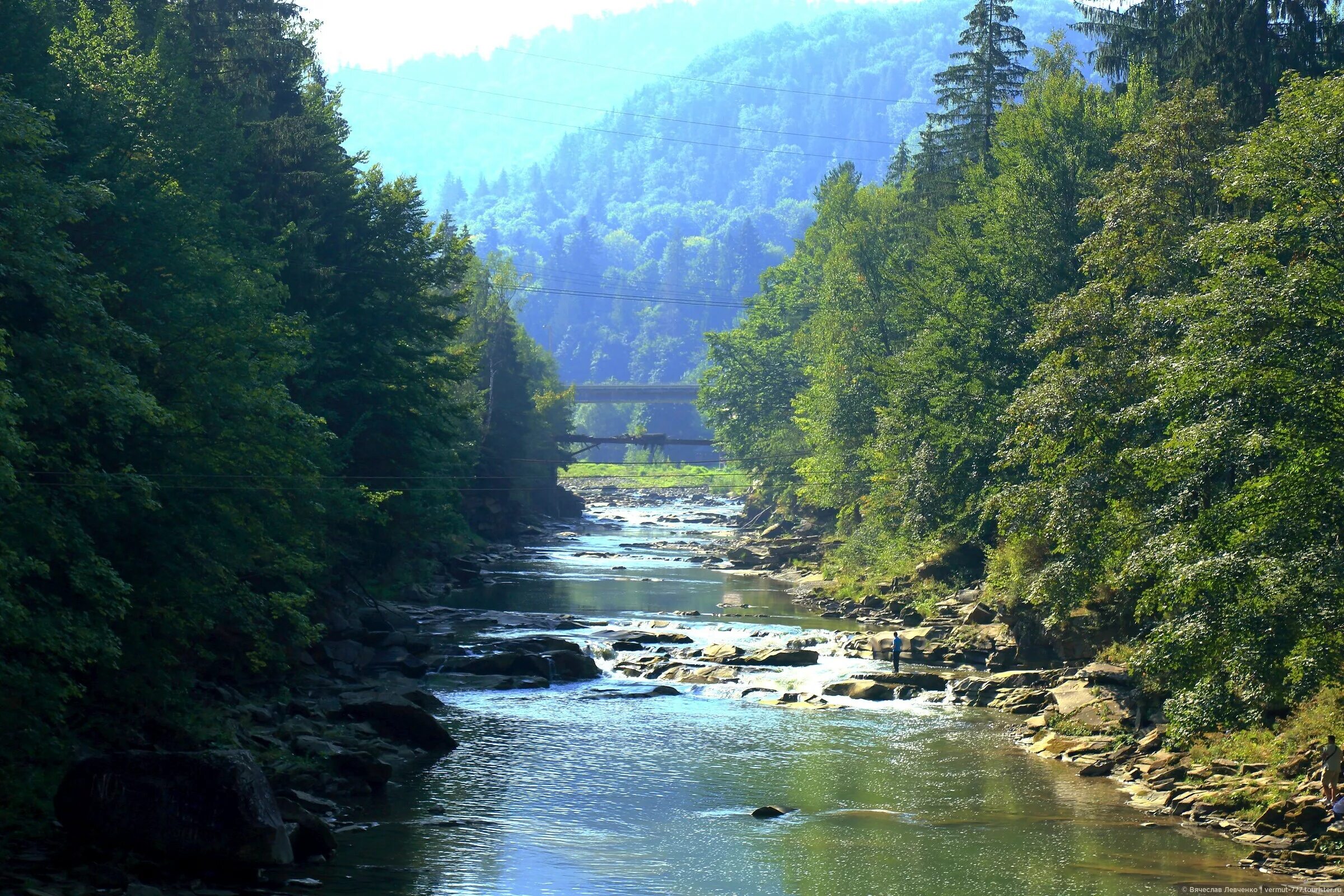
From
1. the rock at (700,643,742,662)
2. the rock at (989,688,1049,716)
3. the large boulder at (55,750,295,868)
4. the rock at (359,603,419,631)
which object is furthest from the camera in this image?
the rock at (359,603,419,631)

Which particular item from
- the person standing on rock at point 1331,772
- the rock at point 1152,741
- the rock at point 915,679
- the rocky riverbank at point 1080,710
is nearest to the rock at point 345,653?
the rocky riverbank at point 1080,710

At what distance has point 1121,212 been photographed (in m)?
35.6

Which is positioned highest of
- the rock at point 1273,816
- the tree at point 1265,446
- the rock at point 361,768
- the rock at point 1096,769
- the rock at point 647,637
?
the tree at point 1265,446

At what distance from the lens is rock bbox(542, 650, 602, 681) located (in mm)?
40969

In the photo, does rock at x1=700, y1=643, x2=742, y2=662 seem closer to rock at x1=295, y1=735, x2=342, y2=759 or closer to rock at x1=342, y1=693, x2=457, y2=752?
rock at x1=342, y1=693, x2=457, y2=752

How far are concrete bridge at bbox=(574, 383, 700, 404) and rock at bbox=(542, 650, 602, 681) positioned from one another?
10942 cm

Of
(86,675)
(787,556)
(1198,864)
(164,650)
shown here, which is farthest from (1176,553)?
(787,556)

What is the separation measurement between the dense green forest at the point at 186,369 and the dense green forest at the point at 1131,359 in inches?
791

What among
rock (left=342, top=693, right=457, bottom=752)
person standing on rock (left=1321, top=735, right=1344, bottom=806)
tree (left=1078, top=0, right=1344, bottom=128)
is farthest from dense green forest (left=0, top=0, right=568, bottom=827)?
tree (left=1078, top=0, right=1344, bottom=128)

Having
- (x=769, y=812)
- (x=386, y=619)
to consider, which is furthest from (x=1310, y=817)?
(x=386, y=619)

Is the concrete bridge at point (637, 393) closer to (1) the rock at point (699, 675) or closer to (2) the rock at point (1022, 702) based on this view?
(1) the rock at point (699, 675)

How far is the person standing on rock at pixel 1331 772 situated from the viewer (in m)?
23.3

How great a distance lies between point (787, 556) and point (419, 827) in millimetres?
51887

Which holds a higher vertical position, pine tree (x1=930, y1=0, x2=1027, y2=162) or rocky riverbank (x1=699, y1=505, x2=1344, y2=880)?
pine tree (x1=930, y1=0, x2=1027, y2=162)
